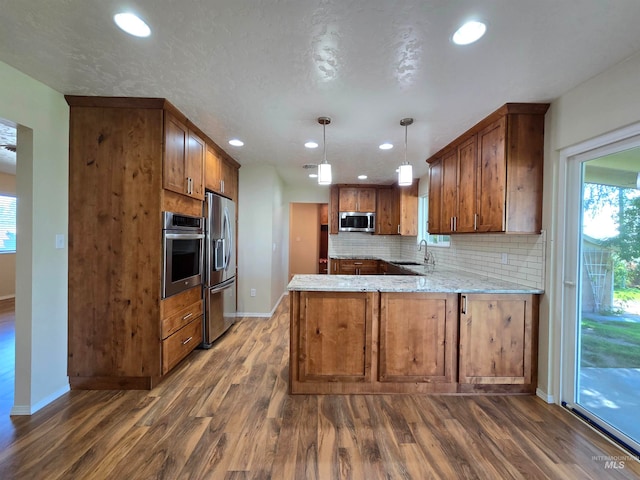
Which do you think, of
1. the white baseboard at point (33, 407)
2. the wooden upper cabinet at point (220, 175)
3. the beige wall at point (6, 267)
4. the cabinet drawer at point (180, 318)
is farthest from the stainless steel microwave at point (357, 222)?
the beige wall at point (6, 267)

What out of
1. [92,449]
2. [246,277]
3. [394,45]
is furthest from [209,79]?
[246,277]

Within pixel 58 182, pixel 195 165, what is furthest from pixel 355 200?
pixel 58 182

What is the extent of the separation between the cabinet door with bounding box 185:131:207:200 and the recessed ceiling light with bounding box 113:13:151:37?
1297 mm

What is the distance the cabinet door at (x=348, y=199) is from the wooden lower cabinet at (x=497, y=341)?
3636 mm

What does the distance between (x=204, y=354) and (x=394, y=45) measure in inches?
130

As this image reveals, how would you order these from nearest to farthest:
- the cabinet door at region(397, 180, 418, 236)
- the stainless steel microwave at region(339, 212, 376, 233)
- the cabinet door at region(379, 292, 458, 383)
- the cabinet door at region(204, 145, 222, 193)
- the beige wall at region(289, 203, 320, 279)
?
the cabinet door at region(379, 292, 458, 383), the cabinet door at region(204, 145, 222, 193), the cabinet door at region(397, 180, 418, 236), the stainless steel microwave at region(339, 212, 376, 233), the beige wall at region(289, 203, 320, 279)

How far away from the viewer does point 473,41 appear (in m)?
1.52

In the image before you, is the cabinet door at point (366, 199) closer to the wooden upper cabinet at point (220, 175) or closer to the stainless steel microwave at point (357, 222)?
the stainless steel microwave at point (357, 222)

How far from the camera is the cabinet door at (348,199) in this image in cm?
573

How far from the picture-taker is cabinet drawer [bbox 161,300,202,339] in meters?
2.43

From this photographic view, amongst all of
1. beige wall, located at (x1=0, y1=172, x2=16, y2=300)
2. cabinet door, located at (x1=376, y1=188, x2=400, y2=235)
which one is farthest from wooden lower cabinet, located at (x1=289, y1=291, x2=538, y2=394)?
beige wall, located at (x1=0, y1=172, x2=16, y2=300)

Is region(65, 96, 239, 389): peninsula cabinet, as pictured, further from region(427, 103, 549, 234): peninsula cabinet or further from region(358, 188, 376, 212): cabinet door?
region(358, 188, 376, 212): cabinet door

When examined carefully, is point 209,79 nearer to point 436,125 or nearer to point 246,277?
point 436,125

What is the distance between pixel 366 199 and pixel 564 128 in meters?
3.73
